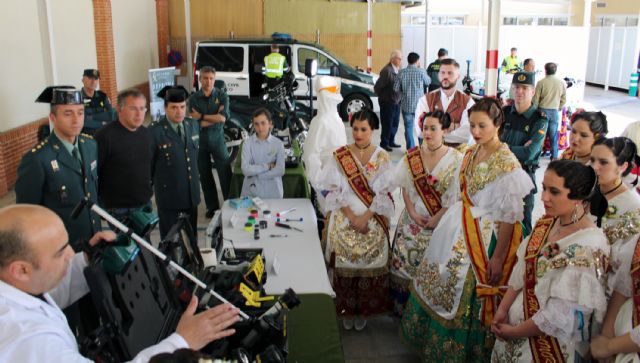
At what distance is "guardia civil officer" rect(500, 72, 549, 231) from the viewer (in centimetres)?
487

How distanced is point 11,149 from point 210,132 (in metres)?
2.65

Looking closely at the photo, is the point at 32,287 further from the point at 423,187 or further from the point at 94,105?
the point at 94,105

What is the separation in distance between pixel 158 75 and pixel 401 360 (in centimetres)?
800

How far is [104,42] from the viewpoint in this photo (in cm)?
1061

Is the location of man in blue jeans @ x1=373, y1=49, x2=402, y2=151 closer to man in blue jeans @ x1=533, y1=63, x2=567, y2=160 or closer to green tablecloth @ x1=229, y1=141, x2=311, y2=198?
man in blue jeans @ x1=533, y1=63, x2=567, y2=160

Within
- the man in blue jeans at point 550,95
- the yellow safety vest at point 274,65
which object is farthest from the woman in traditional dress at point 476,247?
the yellow safety vest at point 274,65

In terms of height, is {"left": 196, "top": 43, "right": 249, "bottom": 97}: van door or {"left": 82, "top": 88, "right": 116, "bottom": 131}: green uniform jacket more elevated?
{"left": 196, "top": 43, "right": 249, "bottom": 97}: van door

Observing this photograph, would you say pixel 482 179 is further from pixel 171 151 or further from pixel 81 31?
pixel 81 31

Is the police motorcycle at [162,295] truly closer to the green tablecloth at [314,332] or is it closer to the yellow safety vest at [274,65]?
the green tablecloth at [314,332]

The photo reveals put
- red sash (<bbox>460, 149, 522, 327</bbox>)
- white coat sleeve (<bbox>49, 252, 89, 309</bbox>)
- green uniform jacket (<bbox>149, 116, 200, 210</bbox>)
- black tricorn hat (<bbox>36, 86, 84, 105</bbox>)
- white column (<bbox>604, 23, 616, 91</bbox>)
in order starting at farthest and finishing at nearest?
white column (<bbox>604, 23, 616, 91</bbox>)
green uniform jacket (<bbox>149, 116, 200, 210</bbox>)
black tricorn hat (<bbox>36, 86, 84, 105</bbox>)
red sash (<bbox>460, 149, 522, 327</bbox>)
white coat sleeve (<bbox>49, 252, 89, 309</bbox>)

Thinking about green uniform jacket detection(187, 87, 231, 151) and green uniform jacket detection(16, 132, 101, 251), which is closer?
green uniform jacket detection(16, 132, 101, 251)

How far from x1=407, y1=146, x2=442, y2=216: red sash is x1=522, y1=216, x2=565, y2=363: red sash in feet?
3.59

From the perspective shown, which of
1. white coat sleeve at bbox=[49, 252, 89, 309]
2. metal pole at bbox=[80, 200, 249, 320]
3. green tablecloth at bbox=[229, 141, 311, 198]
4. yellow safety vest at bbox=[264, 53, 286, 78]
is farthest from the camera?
yellow safety vest at bbox=[264, 53, 286, 78]

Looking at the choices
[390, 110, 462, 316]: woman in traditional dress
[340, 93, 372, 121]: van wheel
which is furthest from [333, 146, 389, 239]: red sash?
[340, 93, 372, 121]: van wheel
